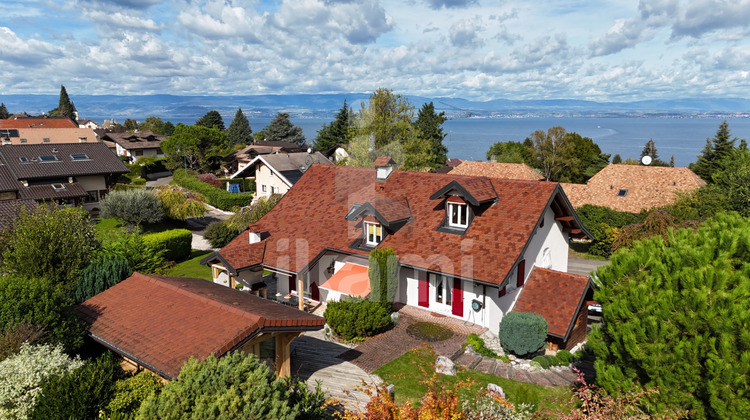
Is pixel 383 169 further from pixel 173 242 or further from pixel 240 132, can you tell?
pixel 240 132

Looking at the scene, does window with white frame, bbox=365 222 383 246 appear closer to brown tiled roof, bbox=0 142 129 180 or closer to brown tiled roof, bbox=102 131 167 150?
brown tiled roof, bbox=0 142 129 180

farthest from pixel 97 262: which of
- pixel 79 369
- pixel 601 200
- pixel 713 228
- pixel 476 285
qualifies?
pixel 601 200

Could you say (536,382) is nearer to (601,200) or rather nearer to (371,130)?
(601,200)

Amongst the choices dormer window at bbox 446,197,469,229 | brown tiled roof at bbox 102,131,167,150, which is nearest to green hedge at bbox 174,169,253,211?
dormer window at bbox 446,197,469,229

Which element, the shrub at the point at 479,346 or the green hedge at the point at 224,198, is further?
the green hedge at the point at 224,198

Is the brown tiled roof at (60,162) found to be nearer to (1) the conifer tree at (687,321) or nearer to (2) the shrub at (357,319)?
(2) the shrub at (357,319)

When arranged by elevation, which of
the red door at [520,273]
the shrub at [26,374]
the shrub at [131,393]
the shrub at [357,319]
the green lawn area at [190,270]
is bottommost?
the green lawn area at [190,270]

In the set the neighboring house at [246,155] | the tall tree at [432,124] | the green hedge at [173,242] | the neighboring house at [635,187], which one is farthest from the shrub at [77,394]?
the tall tree at [432,124]
